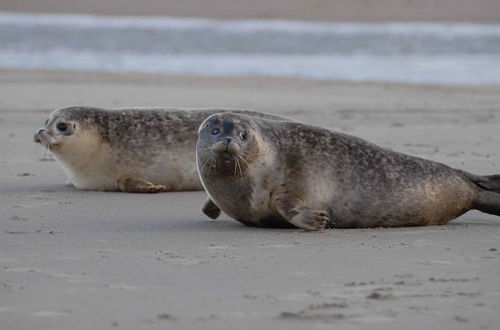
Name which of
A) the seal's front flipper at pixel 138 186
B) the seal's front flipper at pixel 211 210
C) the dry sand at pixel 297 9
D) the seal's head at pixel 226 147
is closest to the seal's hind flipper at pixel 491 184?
the seal's head at pixel 226 147

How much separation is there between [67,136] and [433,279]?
13.4 feet

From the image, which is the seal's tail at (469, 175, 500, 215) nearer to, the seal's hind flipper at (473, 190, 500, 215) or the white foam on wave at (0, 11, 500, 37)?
the seal's hind flipper at (473, 190, 500, 215)

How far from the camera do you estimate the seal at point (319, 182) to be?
643 centimetres

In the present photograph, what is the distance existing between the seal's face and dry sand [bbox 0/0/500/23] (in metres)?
30.0

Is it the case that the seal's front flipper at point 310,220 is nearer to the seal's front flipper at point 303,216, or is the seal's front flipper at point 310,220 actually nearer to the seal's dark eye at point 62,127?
the seal's front flipper at point 303,216

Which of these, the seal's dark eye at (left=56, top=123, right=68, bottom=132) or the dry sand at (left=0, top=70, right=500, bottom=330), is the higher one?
the seal's dark eye at (left=56, top=123, right=68, bottom=132)

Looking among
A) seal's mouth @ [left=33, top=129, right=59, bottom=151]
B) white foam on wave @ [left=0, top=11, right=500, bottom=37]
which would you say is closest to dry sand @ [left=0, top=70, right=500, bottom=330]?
seal's mouth @ [left=33, top=129, right=59, bottom=151]

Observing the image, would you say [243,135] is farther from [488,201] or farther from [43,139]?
[43,139]

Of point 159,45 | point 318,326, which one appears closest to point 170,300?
point 318,326

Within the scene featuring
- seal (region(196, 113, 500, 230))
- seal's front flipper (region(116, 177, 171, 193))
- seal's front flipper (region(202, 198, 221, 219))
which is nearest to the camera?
seal (region(196, 113, 500, 230))

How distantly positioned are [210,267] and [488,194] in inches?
81.3

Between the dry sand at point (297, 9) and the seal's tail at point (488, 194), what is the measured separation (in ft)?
102

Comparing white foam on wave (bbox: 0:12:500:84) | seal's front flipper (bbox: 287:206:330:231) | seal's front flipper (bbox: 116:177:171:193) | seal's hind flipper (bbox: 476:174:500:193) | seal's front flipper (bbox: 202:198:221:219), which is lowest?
white foam on wave (bbox: 0:12:500:84)

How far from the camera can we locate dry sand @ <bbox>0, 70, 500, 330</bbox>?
4285mm
